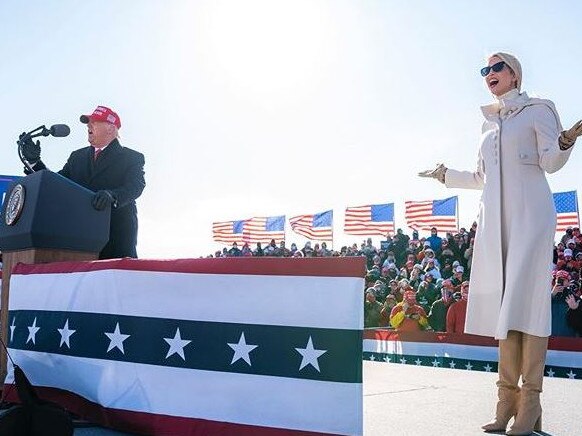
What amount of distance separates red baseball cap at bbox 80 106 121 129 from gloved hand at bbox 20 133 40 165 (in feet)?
1.23

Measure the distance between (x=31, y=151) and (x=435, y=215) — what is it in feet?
68.6

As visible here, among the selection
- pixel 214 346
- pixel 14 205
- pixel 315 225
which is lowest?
pixel 214 346

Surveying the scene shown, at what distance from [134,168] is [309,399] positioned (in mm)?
2438

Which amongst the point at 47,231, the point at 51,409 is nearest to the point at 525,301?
the point at 51,409

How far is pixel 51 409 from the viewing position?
2332mm

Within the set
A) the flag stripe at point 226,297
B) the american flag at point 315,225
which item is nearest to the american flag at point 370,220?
the american flag at point 315,225

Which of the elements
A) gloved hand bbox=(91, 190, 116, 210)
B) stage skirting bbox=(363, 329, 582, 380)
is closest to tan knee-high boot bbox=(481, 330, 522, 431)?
gloved hand bbox=(91, 190, 116, 210)

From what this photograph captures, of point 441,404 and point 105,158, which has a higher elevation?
point 105,158

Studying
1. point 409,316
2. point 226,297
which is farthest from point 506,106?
point 409,316

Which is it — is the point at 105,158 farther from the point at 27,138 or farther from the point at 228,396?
the point at 228,396

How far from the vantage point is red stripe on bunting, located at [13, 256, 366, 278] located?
2342 mm

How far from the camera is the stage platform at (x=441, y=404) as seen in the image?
114 inches

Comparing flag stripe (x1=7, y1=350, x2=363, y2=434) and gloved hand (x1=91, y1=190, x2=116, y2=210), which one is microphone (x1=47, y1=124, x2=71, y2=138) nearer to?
gloved hand (x1=91, y1=190, x2=116, y2=210)

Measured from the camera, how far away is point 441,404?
3.52 meters
